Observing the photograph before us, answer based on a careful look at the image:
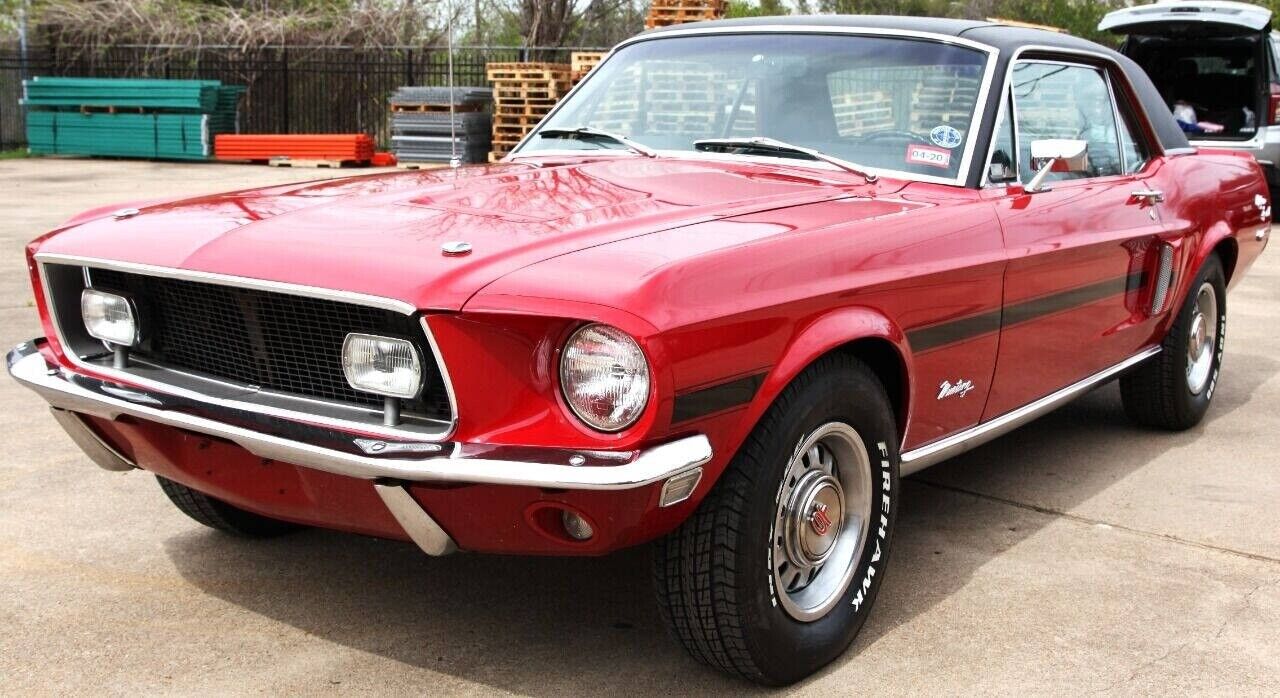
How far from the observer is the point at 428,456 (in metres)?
2.64

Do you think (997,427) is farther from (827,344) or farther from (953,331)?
(827,344)

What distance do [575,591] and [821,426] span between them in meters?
0.97

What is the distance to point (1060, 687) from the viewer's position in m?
3.09

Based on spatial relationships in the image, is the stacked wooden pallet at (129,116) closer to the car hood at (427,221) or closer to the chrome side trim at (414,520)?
the car hood at (427,221)

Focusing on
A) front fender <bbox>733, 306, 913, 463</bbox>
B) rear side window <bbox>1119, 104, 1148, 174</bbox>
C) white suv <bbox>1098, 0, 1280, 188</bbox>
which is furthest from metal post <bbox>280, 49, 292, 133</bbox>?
front fender <bbox>733, 306, 913, 463</bbox>

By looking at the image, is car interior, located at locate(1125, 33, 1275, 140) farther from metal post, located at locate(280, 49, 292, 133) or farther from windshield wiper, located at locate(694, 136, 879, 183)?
metal post, located at locate(280, 49, 292, 133)

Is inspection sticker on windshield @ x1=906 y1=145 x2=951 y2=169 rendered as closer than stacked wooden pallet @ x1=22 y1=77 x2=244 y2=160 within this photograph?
Yes

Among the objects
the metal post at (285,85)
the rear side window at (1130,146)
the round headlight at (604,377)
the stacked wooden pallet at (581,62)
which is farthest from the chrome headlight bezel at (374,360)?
the metal post at (285,85)

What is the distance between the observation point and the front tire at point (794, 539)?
2.83 metres

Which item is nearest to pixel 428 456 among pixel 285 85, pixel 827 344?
pixel 827 344

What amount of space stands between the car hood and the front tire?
541mm

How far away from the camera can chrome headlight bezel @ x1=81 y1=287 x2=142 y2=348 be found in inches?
127

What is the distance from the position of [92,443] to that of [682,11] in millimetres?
13535

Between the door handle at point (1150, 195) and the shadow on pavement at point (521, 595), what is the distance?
1.05m
